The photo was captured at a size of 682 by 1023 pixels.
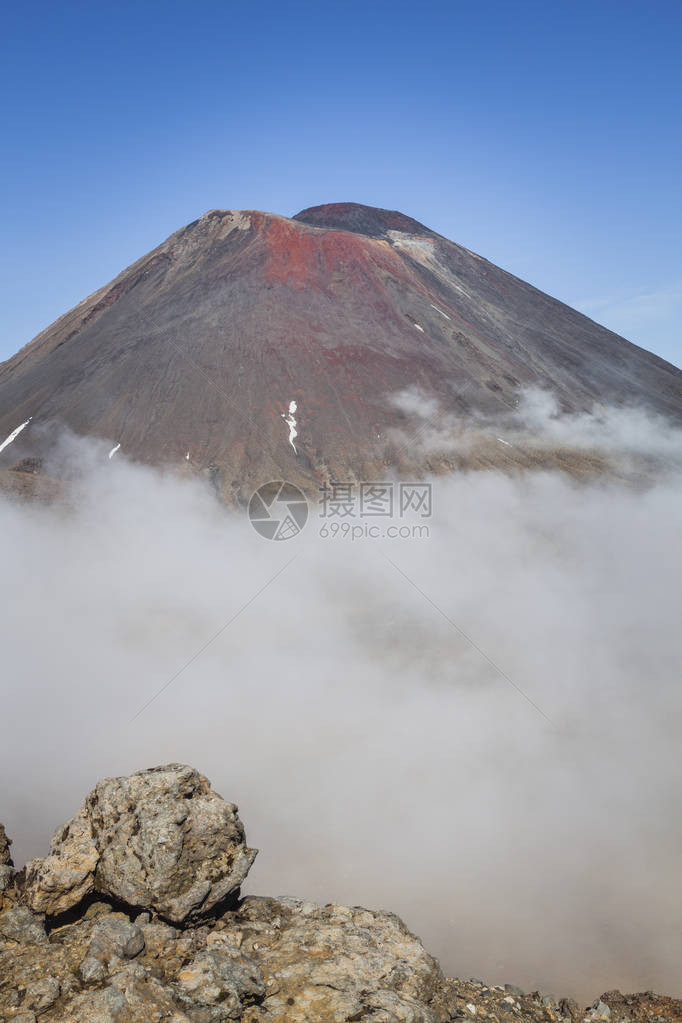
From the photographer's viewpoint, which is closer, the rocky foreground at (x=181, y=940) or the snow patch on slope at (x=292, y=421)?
the rocky foreground at (x=181, y=940)

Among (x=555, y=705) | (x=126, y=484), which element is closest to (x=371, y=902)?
(x=555, y=705)

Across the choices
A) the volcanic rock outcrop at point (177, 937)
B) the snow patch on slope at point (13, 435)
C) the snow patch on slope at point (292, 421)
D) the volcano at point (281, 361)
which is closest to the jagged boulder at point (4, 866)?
the volcanic rock outcrop at point (177, 937)

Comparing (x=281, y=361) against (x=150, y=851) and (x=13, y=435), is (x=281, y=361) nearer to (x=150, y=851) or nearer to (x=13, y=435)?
(x=13, y=435)

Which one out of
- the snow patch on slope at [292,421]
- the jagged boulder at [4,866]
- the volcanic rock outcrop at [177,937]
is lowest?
the jagged boulder at [4,866]

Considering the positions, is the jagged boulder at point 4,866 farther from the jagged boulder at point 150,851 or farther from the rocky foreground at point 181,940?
the jagged boulder at point 150,851

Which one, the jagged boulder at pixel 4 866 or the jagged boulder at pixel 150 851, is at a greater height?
the jagged boulder at pixel 150 851

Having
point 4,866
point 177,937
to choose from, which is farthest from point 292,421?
point 177,937

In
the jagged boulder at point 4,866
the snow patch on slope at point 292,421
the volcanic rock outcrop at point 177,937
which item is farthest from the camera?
the snow patch on slope at point 292,421

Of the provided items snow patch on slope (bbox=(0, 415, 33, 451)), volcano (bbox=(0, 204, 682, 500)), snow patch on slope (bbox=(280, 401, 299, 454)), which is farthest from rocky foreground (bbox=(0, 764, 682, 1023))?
snow patch on slope (bbox=(0, 415, 33, 451))
